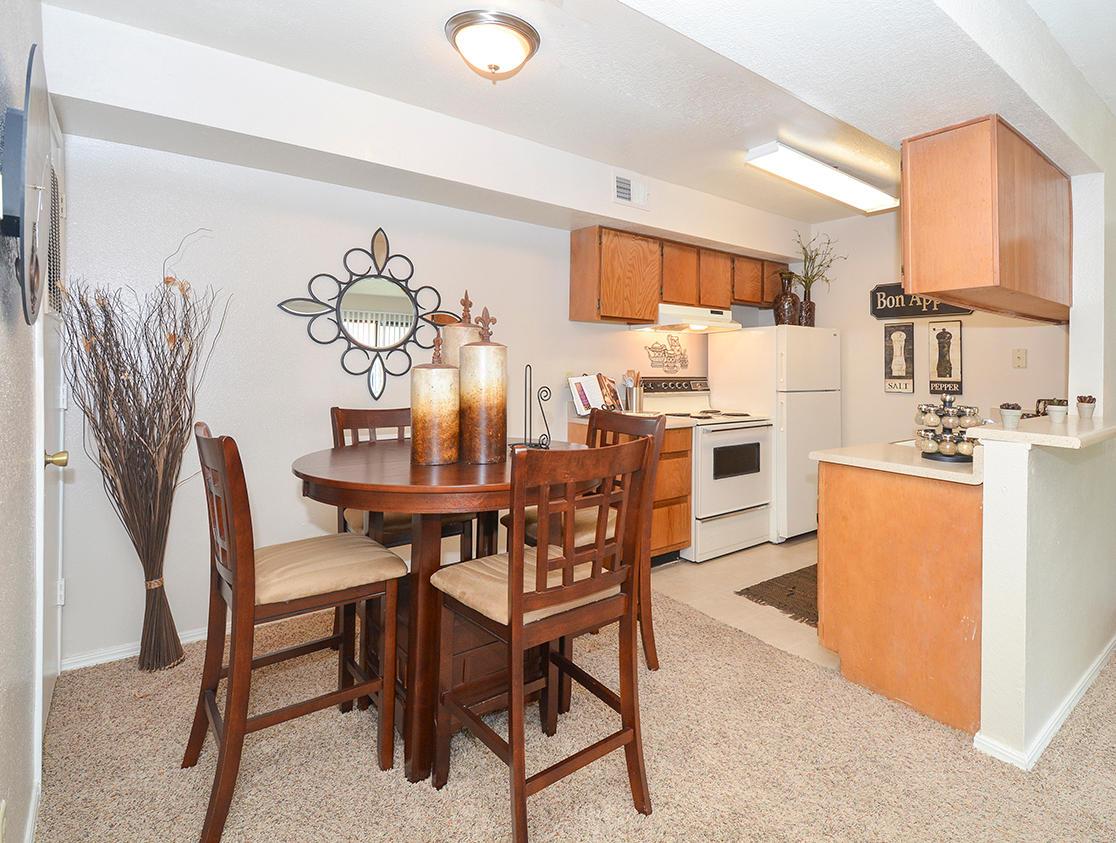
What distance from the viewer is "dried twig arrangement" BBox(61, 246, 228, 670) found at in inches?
91.9

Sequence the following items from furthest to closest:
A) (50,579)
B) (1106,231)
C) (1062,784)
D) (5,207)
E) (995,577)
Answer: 1. (1106,231)
2. (50,579)
3. (995,577)
4. (1062,784)
5. (5,207)

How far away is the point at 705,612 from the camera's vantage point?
3021mm

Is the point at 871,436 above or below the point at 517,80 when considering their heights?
below

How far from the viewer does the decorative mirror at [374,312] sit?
298 cm

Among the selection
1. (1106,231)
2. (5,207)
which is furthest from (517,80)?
(1106,231)

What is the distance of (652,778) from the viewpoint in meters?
1.75

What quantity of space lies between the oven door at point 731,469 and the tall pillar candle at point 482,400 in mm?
2169

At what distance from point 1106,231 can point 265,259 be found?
3.63m

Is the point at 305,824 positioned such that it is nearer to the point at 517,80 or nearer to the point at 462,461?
the point at 462,461

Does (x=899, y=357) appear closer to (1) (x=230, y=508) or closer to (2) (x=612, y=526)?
(2) (x=612, y=526)

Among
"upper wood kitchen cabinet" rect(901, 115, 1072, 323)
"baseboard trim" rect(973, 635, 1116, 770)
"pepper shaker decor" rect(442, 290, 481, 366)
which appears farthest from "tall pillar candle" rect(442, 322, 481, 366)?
"baseboard trim" rect(973, 635, 1116, 770)

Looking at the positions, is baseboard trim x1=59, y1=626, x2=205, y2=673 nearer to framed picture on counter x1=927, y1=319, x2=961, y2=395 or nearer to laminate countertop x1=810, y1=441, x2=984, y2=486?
laminate countertop x1=810, y1=441, x2=984, y2=486

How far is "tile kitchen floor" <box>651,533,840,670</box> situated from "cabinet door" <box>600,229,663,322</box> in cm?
169

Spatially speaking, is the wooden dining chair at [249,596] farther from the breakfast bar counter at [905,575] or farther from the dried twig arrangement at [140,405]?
the breakfast bar counter at [905,575]
